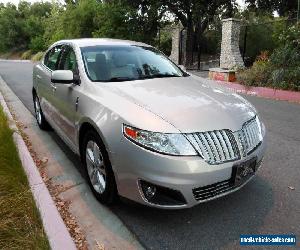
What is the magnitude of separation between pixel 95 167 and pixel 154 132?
1052 millimetres

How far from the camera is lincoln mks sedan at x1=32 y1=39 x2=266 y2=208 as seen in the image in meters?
3.08

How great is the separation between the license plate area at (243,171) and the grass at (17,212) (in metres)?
1.70

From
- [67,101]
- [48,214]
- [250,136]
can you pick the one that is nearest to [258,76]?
[67,101]

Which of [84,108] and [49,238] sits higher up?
[84,108]

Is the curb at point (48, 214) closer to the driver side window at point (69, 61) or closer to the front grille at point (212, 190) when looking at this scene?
the front grille at point (212, 190)

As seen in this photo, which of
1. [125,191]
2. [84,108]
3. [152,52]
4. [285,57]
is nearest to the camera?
[125,191]

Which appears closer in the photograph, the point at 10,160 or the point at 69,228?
the point at 69,228

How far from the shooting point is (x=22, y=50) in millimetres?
49531

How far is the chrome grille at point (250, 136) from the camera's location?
11.1 feet

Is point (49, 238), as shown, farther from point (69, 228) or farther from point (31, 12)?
point (31, 12)

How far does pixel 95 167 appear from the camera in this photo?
3877mm

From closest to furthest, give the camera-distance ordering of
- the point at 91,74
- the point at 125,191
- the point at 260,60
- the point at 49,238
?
the point at 49,238 → the point at 125,191 → the point at 91,74 → the point at 260,60

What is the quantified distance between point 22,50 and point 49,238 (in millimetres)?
50429

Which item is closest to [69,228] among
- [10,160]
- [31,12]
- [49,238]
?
[49,238]
